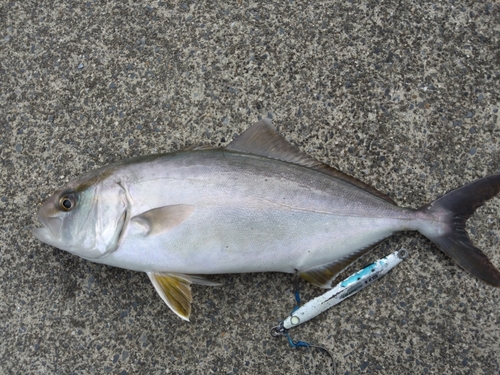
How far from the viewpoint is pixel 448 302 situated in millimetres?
2059

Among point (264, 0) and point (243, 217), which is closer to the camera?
point (243, 217)

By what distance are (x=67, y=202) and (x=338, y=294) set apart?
1292mm

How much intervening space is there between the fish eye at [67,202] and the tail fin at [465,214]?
152 centimetres

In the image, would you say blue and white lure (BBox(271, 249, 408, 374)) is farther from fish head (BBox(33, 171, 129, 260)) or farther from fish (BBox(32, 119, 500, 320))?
fish head (BBox(33, 171, 129, 260))

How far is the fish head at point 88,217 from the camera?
1.85 meters

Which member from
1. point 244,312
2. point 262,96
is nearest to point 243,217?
point 244,312

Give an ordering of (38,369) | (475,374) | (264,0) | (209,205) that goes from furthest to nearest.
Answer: (264,0), (38,369), (475,374), (209,205)

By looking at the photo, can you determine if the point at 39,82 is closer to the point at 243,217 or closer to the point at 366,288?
the point at 243,217

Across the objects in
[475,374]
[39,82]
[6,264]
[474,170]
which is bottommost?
[475,374]

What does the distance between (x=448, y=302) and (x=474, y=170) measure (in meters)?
0.65

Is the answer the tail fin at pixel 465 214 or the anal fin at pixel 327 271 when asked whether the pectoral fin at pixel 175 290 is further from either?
the tail fin at pixel 465 214

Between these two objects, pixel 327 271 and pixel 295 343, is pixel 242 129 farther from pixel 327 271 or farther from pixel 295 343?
pixel 295 343

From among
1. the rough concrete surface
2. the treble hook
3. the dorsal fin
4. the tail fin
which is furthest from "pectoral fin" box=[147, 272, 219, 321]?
the tail fin

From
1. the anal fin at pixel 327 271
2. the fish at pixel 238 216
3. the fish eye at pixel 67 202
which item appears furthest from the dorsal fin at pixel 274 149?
the fish eye at pixel 67 202
